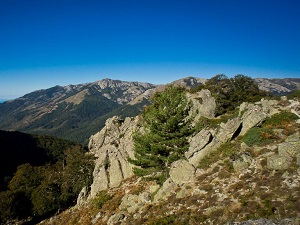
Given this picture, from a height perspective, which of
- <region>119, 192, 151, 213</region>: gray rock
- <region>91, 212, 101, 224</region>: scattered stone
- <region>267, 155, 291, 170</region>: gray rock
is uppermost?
<region>267, 155, 291, 170</region>: gray rock

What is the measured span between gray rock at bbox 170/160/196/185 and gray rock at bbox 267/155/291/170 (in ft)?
26.9

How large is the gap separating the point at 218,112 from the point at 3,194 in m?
56.0

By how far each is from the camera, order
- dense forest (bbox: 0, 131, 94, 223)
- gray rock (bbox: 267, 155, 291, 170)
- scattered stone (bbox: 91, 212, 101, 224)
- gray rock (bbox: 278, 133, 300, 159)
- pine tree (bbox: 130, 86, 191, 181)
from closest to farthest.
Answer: gray rock (bbox: 267, 155, 291, 170)
gray rock (bbox: 278, 133, 300, 159)
pine tree (bbox: 130, 86, 191, 181)
scattered stone (bbox: 91, 212, 101, 224)
dense forest (bbox: 0, 131, 94, 223)

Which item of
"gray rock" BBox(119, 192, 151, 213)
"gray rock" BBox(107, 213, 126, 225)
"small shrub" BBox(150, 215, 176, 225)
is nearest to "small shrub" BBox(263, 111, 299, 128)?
"gray rock" BBox(119, 192, 151, 213)

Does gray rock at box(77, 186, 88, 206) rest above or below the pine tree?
below

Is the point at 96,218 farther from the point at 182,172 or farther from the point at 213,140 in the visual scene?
the point at 213,140

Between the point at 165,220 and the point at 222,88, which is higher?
the point at 222,88

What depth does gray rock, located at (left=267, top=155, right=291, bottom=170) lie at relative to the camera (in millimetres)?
21500

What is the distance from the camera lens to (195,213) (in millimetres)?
19391

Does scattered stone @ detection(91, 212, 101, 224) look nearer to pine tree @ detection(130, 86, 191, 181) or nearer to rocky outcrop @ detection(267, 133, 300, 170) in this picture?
pine tree @ detection(130, 86, 191, 181)

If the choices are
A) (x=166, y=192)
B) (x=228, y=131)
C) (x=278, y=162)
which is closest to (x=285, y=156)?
(x=278, y=162)

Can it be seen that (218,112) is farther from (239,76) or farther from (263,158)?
(263,158)

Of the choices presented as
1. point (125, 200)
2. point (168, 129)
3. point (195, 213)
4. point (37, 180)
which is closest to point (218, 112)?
point (168, 129)

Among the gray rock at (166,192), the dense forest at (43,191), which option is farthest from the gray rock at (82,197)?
the gray rock at (166,192)
